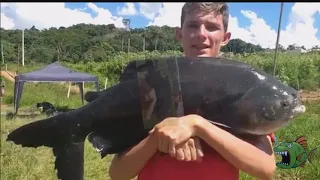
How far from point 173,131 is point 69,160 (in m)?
0.59

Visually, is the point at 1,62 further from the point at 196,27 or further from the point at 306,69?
the point at 196,27

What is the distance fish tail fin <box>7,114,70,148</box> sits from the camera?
4.84 feet

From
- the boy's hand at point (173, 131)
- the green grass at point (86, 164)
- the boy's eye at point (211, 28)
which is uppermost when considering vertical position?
the boy's eye at point (211, 28)

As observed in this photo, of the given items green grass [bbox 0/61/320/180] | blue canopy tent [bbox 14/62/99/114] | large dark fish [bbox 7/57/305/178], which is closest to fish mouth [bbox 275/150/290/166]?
green grass [bbox 0/61/320/180]

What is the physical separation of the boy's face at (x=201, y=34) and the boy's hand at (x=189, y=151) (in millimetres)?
307

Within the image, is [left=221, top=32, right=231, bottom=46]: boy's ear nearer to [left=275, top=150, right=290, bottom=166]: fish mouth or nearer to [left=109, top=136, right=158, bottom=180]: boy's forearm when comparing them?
[left=109, top=136, right=158, bottom=180]: boy's forearm

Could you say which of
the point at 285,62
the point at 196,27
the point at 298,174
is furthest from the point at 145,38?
the point at 285,62

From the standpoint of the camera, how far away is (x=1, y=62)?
27469 millimetres

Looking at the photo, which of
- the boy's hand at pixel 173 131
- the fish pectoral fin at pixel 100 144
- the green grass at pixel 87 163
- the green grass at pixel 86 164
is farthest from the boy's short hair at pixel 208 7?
the green grass at pixel 86 164

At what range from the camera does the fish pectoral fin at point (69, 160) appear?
1.50 m

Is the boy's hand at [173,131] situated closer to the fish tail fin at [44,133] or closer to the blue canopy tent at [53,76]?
the fish tail fin at [44,133]

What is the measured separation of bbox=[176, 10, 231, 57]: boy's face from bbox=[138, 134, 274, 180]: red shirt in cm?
30

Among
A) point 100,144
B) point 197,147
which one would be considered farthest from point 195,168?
point 100,144

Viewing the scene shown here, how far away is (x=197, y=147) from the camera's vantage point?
1.12 metres
